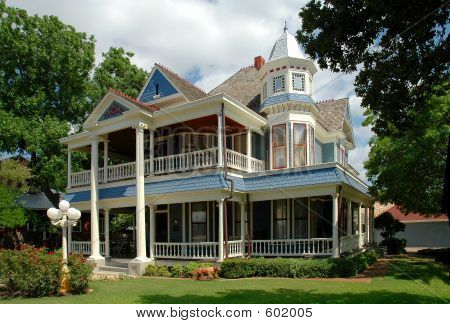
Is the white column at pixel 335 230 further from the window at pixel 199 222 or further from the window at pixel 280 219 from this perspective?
the window at pixel 199 222

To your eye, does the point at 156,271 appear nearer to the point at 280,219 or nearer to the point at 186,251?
the point at 186,251

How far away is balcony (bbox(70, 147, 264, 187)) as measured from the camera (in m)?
18.8

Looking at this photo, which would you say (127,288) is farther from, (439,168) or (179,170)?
(439,168)

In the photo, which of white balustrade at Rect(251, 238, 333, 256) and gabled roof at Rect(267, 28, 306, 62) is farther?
gabled roof at Rect(267, 28, 306, 62)

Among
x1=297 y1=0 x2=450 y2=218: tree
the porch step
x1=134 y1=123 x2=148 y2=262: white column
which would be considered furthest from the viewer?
the porch step

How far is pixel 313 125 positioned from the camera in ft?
71.5

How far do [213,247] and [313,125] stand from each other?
331 inches

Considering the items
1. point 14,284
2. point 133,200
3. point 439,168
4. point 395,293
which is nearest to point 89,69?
point 133,200

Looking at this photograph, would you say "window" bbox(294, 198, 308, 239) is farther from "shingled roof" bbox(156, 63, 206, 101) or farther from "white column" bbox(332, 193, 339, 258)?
"shingled roof" bbox(156, 63, 206, 101)

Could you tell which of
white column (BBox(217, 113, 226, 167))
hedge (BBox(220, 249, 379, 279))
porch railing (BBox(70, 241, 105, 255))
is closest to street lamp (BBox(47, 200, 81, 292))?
hedge (BBox(220, 249, 379, 279))

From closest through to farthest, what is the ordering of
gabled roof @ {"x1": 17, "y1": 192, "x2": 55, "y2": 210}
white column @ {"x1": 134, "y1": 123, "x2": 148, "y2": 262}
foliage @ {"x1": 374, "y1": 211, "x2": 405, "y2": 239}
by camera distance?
white column @ {"x1": 134, "y1": 123, "x2": 148, "y2": 262} < foliage @ {"x1": 374, "y1": 211, "x2": 405, "y2": 239} < gabled roof @ {"x1": 17, "y1": 192, "x2": 55, "y2": 210}

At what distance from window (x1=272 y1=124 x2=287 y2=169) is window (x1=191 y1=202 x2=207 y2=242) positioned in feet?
14.4

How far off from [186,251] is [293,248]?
4.99 meters

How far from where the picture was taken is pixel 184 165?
19375 millimetres
